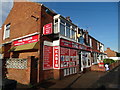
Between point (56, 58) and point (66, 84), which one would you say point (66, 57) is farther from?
point (66, 84)

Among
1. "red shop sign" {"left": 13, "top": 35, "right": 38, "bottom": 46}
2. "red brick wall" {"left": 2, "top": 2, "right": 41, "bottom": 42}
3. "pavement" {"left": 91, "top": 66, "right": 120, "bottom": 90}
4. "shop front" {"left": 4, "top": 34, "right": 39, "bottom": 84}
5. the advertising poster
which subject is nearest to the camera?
"pavement" {"left": 91, "top": 66, "right": 120, "bottom": 90}

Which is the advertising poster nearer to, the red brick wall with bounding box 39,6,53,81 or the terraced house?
the terraced house

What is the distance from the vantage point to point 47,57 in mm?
8555

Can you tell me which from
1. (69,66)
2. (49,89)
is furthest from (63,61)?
(49,89)

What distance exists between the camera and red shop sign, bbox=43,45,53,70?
823cm

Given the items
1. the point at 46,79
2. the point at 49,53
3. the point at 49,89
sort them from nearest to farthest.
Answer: the point at 49,89
the point at 46,79
the point at 49,53

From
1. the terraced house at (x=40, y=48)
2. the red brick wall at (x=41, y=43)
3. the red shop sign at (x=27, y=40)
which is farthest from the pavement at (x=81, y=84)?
the red shop sign at (x=27, y=40)

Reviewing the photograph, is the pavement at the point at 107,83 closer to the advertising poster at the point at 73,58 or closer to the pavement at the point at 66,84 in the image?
the pavement at the point at 66,84

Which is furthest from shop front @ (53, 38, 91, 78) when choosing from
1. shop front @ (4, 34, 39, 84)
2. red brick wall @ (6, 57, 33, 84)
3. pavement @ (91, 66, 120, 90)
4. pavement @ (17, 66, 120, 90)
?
pavement @ (91, 66, 120, 90)

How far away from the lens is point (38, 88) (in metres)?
6.39

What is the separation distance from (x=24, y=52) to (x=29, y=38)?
1.69 m

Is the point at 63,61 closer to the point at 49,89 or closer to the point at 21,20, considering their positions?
the point at 49,89

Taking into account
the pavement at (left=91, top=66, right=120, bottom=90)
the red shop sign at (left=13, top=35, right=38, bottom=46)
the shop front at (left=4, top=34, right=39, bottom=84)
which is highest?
the red shop sign at (left=13, top=35, right=38, bottom=46)

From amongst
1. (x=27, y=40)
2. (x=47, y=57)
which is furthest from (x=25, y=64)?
(x=27, y=40)
